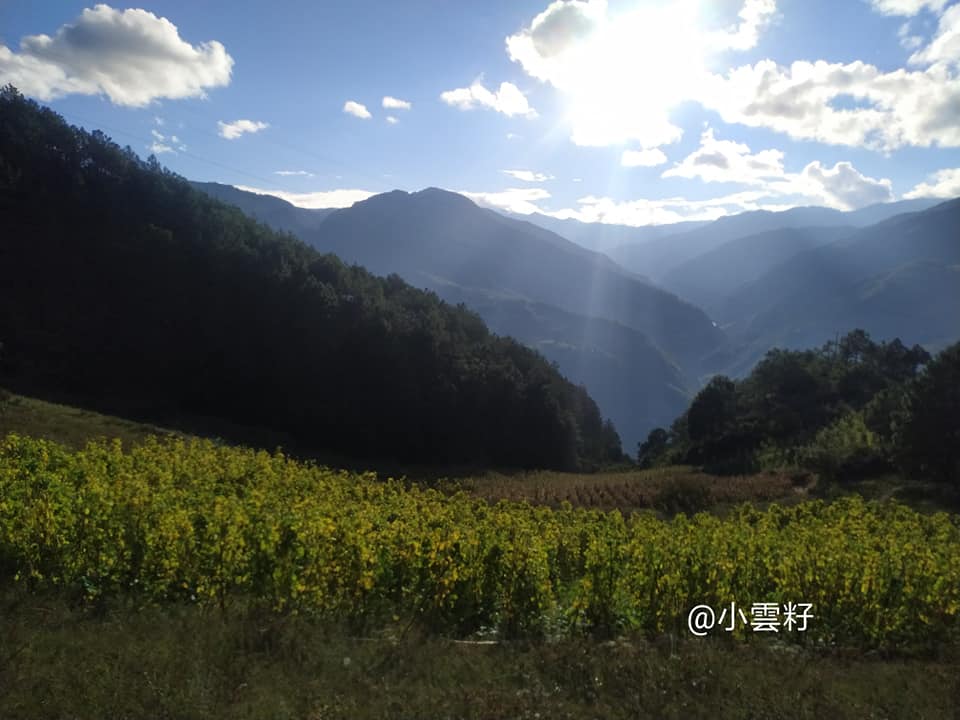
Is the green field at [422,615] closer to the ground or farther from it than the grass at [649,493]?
farther from it

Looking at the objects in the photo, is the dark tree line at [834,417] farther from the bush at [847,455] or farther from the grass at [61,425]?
the grass at [61,425]

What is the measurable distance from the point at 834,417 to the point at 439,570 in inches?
2332

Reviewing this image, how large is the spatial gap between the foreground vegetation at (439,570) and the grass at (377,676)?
386mm

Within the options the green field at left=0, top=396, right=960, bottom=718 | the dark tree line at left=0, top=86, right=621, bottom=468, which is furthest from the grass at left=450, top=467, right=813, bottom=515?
the dark tree line at left=0, top=86, right=621, bottom=468

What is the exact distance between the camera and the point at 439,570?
6020 mm

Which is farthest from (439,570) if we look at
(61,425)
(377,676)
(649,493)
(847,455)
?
(847,455)

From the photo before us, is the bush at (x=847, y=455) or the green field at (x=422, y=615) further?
the bush at (x=847, y=455)

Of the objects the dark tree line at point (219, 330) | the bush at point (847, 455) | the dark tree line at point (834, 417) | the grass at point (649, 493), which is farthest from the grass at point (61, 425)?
the dark tree line at point (834, 417)

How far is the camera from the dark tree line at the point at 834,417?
26891 mm

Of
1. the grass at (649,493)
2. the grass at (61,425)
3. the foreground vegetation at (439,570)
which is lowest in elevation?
the grass at (649,493)

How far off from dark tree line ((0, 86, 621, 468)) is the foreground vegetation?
103 feet

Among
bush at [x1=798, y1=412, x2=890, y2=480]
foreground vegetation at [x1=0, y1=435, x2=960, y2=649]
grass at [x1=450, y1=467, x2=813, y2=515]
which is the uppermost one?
bush at [x1=798, y1=412, x2=890, y2=480]

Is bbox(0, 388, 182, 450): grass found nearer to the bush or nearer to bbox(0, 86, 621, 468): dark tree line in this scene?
bbox(0, 86, 621, 468): dark tree line

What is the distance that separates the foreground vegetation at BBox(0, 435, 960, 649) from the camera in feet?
18.6
